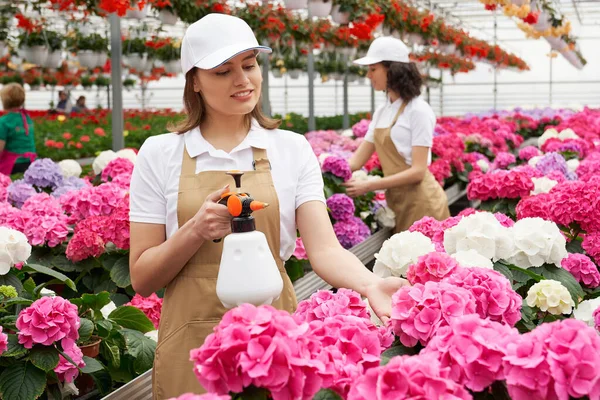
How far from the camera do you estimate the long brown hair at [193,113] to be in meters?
1.87

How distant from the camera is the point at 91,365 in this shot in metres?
2.20

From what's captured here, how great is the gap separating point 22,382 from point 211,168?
74 cm

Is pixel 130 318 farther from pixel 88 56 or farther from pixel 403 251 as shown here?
pixel 88 56

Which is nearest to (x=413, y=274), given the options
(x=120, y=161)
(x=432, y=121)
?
(x=432, y=121)

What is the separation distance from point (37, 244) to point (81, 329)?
1.16m

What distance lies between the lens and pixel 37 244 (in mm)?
3262

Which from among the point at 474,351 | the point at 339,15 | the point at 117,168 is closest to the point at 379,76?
the point at 117,168

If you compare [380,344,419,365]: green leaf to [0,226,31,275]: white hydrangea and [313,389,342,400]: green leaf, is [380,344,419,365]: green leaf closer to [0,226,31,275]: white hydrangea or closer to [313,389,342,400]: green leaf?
[313,389,342,400]: green leaf

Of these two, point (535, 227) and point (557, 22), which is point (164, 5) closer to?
point (535, 227)

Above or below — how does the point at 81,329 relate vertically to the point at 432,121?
below

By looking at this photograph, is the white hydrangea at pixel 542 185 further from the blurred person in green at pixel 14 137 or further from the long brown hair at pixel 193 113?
the blurred person in green at pixel 14 137

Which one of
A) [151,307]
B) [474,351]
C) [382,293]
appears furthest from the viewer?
[151,307]

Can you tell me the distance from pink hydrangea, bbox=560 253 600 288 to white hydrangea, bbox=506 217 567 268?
0.13 m

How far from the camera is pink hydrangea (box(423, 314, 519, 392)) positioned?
111 centimetres
